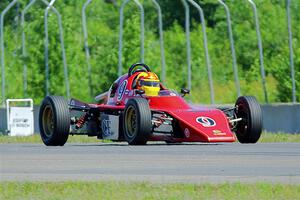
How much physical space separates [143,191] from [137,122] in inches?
371

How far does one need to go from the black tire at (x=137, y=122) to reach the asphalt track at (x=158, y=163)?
0.77 feet

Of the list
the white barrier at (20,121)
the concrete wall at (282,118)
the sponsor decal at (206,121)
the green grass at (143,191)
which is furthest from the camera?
the white barrier at (20,121)

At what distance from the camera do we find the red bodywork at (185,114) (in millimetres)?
23719

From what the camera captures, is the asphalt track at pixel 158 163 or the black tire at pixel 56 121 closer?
the asphalt track at pixel 158 163

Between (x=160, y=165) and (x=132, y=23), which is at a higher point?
(x=132, y=23)

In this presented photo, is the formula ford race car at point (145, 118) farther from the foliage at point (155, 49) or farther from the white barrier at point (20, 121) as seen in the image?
the foliage at point (155, 49)

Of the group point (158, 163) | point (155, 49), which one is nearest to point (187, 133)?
point (158, 163)

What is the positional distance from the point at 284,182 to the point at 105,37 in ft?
126

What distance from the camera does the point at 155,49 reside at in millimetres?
51875

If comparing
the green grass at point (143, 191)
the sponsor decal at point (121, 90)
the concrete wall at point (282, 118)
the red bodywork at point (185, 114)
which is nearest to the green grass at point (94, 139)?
the concrete wall at point (282, 118)

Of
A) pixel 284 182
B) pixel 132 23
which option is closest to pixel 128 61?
Answer: pixel 132 23

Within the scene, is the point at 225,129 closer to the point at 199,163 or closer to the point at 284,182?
the point at 199,163

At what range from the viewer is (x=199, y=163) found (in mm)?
19031

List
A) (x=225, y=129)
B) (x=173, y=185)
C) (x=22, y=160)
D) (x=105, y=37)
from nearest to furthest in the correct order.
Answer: (x=173, y=185)
(x=22, y=160)
(x=225, y=129)
(x=105, y=37)
